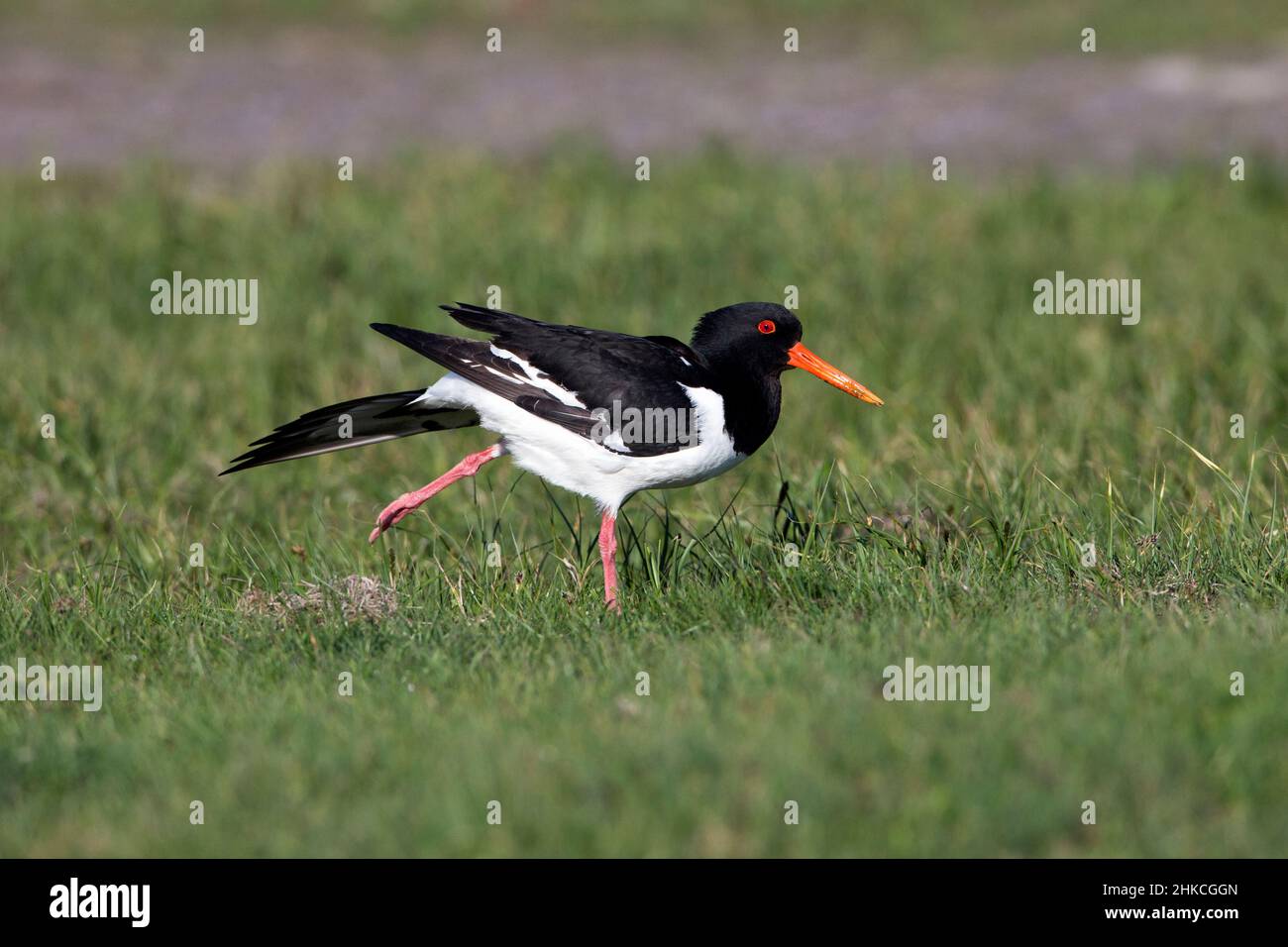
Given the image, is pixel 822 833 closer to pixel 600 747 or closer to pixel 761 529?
pixel 600 747

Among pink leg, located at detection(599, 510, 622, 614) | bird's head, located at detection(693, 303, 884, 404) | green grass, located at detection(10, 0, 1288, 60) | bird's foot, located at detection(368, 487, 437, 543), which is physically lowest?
pink leg, located at detection(599, 510, 622, 614)

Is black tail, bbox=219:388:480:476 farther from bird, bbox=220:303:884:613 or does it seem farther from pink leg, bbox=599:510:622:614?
pink leg, bbox=599:510:622:614

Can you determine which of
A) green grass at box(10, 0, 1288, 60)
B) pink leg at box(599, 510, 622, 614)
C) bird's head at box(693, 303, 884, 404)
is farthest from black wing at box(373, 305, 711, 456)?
green grass at box(10, 0, 1288, 60)

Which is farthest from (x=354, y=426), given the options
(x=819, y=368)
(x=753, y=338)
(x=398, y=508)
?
(x=819, y=368)

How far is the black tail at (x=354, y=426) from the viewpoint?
20.4ft

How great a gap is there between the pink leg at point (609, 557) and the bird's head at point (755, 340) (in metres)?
0.78

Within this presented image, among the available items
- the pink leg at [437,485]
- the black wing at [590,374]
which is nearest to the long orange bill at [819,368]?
the black wing at [590,374]

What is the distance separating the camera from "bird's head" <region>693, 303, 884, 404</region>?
6074mm

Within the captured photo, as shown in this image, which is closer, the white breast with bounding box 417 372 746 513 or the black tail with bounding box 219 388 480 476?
the white breast with bounding box 417 372 746 513

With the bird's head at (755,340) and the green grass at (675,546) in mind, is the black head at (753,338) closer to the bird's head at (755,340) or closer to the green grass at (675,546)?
the bird's head at (755,340)

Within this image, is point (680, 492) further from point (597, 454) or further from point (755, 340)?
point (597, 454)

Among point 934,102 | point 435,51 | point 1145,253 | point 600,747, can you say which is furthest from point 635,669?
point 435,51

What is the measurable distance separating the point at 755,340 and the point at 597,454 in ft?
2.67

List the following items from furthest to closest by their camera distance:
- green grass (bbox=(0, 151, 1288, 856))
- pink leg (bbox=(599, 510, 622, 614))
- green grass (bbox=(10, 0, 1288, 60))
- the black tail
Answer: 1. green grass (bbox=(10, 0, 1288, 60))
2. the black tail
3. pink leg (bbox=(599, 510, 622, 614))
4. green grass (bbox=(0, 151, 1288, 856))
